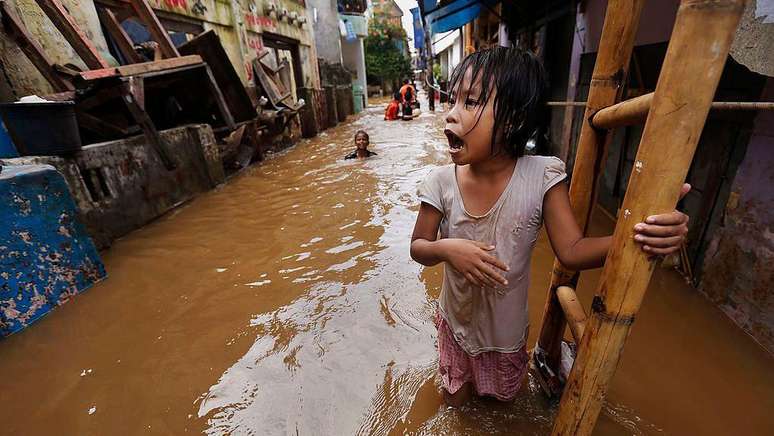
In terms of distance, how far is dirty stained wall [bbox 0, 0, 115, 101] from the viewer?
3836mm

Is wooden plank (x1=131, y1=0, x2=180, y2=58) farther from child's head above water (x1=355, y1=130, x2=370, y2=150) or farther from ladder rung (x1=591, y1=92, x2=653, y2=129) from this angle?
ladder rung (x1=591, y1=92, x2=653, y2=129)

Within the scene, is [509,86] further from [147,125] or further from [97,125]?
[97,125]

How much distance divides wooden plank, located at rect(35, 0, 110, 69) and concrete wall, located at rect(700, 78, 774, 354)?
20.0ft

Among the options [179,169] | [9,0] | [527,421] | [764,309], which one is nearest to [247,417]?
[527,421]

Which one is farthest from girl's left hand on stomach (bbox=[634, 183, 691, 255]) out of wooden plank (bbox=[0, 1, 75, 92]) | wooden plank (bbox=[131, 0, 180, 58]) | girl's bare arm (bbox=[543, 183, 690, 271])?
wooden plank (bbox=[131, 0, 180, 58])

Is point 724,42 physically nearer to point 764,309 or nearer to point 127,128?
point 764,309

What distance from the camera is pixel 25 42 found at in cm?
363

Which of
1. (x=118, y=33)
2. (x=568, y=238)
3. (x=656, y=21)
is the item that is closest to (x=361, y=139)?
(x=118, y=33)

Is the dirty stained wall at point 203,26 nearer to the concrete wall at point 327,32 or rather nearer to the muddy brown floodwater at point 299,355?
the muddy brown floodwater at point 299,355

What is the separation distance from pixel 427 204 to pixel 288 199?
4.20 metres

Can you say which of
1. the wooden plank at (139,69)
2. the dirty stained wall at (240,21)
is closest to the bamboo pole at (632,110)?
the wooden plank at (139,69)

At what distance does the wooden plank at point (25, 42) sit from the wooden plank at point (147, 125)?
64 centimetres

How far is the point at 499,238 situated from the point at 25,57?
18.8 ft

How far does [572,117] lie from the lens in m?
5.26
